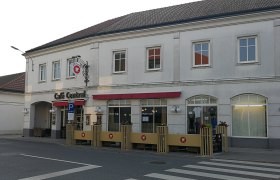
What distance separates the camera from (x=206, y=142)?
15641 millimetres

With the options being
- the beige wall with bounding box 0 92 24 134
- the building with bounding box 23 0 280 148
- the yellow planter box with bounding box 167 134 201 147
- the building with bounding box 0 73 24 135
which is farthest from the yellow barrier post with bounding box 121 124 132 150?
the beige wall with bounding box 0 92 24 134

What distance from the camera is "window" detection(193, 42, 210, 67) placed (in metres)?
20.5

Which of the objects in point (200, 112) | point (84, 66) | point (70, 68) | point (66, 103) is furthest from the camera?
Result: point (70, 68)

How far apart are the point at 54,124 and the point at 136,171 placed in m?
17.6

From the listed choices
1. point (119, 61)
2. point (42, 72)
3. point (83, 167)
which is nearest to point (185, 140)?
point (83, 167)

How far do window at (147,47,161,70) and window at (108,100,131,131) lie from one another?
297 cm

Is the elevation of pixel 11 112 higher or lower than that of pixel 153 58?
lower

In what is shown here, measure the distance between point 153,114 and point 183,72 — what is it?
344 cm

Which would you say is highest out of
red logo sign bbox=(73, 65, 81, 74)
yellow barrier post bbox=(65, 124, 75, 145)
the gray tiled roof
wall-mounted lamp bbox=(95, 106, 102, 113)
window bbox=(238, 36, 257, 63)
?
the gray tiled roof

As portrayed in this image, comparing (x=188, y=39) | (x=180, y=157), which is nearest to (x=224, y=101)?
(x=188, y=39)

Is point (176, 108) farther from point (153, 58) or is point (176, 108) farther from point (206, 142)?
point (206, 142)

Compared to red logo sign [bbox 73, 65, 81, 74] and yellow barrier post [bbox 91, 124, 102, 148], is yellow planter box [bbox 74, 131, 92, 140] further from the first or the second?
red logo sign [bbox 73, 65, 81, 74]

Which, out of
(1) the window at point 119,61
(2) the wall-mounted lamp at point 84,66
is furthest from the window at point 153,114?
(2) the wall-mounted lamp at point 84,66

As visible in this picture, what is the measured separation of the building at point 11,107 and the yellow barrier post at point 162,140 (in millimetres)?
20160
